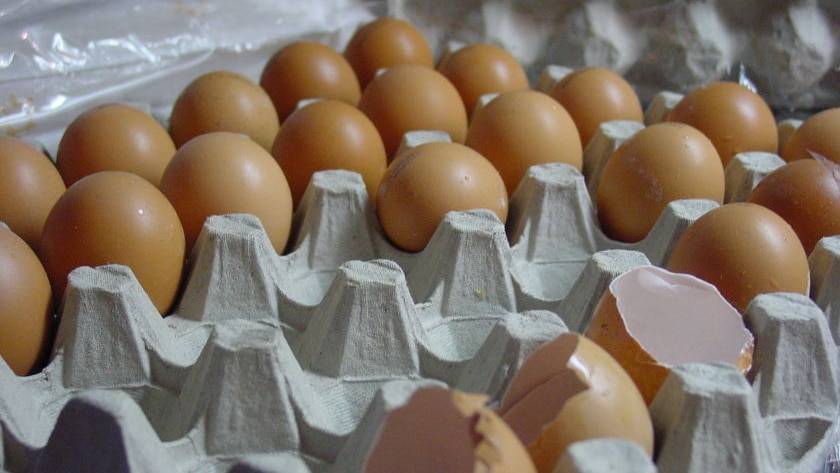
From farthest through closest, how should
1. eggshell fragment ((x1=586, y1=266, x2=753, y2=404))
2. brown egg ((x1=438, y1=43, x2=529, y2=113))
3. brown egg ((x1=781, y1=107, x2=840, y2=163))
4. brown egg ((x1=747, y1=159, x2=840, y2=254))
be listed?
brown egg ((x1=438, y1=43, x2=529, y2=113)) < brown egg ((x1=781, y1=107, x2=840, y2=163)) < brown egg ((x1=747, y1=159, x2=840, y2=254)) < eggshell fragment ((x1=586, y1=266, x2=753, y2=404))

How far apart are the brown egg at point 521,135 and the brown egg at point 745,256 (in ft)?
1.22

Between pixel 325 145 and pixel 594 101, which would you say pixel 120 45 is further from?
pixel 594 101

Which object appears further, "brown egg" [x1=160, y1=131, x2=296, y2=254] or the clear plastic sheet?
the clear plastic sheet

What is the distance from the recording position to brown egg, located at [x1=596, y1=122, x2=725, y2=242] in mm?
1299

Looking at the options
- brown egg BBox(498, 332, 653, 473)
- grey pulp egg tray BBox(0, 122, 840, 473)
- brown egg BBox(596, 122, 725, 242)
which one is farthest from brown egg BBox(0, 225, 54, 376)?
brown egg BBox(596, 122, 725, 242)

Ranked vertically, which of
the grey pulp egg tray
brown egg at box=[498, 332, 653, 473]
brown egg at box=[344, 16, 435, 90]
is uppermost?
brown egg at box=[344, 16, 435, 90]

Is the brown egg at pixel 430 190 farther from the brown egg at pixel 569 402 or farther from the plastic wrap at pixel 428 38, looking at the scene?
the plastic wrap at pixel 428 38

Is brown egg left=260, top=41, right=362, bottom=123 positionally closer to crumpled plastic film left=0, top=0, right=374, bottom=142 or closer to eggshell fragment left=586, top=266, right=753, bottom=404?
crumpled plastic film left=0, top=0, right=374, bottom=142

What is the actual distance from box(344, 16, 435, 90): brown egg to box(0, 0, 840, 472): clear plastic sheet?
15 cm

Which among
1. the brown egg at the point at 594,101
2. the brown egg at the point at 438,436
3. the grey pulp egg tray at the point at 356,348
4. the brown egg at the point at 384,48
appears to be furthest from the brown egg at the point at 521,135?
the brown egg at the point at 438,436

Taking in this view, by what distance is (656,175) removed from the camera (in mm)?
1298

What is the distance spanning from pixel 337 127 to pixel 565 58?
72 cm

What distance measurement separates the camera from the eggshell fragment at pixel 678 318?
953 millimetres

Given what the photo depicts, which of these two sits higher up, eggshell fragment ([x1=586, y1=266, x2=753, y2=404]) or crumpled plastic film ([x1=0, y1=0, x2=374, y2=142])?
crumpled plastic film ([x1=0, y1=0, x2=374, y2=142])
